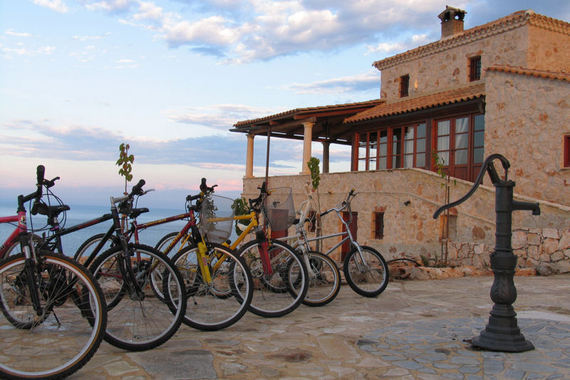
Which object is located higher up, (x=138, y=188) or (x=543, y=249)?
(x=138, y=188)

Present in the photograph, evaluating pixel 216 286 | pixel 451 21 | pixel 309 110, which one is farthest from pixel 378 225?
pixel 216 286

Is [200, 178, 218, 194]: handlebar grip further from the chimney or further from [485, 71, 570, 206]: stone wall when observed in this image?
the chimney

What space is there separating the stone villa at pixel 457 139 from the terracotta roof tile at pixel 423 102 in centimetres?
6

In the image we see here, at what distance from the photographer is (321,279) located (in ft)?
20.1

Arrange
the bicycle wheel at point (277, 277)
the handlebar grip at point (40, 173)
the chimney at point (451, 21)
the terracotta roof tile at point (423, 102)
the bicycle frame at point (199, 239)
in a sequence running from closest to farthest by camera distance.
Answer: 1. the handlebar grip at point (40, 173)
2. the bicycle frame at point (199, 239)
3. the bicycle wheel at point (277, 277)
4. the terracotta roof tile at point (423, 102)
5. the chimney at point (451, 21)

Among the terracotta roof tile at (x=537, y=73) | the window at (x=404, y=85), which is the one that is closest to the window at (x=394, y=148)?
the window at (x=404, y=85)

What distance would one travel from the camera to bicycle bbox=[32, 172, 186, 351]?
12.7ft

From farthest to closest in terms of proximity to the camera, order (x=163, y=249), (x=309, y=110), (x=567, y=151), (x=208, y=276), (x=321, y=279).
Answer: (x=309, y=110), (x=567, y=151), (x=321, y=279), (x=163, y=249), (x=208, y=276)

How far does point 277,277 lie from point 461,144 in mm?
12533

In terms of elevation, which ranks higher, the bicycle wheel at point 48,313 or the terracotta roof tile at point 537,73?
the terracotta roof tile at point 537,73

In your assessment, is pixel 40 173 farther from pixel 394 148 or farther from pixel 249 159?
pixel 249 159

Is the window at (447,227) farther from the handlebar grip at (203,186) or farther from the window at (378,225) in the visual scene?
the handlebar grip at (203,186)

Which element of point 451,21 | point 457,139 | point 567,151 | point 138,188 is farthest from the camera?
point 451,21

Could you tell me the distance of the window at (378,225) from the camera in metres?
16.2
